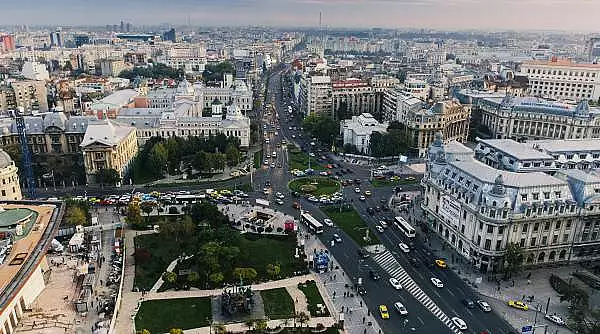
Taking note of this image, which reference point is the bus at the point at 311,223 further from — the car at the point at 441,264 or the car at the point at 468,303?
the car at the point at 468,303

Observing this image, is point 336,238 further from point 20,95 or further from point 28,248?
point 20,95

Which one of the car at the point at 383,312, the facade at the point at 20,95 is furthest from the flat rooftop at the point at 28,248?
the facade at the point at 20,95

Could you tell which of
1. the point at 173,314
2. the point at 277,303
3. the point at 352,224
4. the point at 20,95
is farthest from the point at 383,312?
the point at 20,95

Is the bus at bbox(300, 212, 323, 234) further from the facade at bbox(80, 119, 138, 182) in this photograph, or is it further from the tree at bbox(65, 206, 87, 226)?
the facade at bbox(80, 119, 138, 182)

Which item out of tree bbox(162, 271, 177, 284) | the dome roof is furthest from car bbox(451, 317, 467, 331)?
the dome roof

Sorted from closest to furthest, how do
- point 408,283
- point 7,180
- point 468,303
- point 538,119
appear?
point 468,303, point 408,283, point 7,180, point 538,119

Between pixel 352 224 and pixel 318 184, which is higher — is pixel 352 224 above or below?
below

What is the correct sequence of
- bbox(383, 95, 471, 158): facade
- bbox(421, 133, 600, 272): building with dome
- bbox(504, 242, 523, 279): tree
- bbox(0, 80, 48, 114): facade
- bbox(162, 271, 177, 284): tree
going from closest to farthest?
1. bbox(162, 271, 177, 284): tree
2. bbox(504, 242, 523, 279): tree
3. bbox(421, 133, 600, 272): building with dome
4. bbox(383, 95, 471, 158): facade
5. bbox(0, 80, 48, 114): facade
